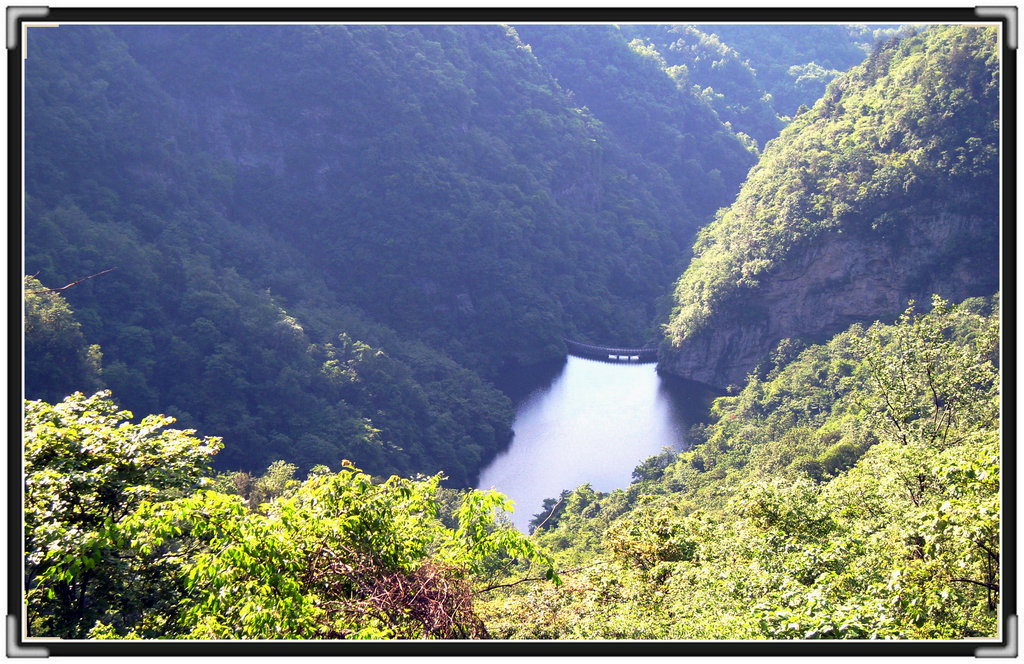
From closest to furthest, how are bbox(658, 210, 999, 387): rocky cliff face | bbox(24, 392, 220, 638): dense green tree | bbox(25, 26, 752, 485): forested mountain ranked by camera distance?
bbox(24, 392, 220, 638): dense green tree → bbox(25, 26, 752, 485): forested mountain → bbox(658, 210, 999, 387): rocky cliff face

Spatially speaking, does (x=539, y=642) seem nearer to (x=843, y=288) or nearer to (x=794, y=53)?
(x=843, y=288)

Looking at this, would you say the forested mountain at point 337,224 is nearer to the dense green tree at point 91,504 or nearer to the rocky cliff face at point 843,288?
the rocky cliff face at point 843,288

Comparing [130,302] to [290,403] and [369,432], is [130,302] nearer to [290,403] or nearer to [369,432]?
[290,403]

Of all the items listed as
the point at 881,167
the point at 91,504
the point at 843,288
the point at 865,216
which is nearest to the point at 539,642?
the point at 91,504

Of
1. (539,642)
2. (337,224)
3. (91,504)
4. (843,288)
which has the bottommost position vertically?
(539,642)

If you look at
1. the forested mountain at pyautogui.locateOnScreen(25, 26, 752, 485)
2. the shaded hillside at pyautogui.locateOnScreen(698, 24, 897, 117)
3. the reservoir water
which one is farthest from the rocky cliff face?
the shaded hillside at pyautogui.locateOnScreen(698, 24, 897, 117)

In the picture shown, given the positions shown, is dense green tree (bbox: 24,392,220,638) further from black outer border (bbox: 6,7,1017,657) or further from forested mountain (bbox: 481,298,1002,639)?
forested mountain (bbox: 481,298,1002,639)

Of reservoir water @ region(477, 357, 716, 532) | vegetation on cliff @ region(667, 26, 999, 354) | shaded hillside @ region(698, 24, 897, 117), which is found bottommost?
reservoir water @ region(477, 357, 716, 532)
